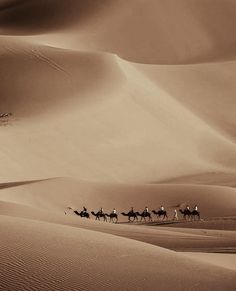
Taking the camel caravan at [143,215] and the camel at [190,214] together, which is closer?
the camel caravan at [143,215]

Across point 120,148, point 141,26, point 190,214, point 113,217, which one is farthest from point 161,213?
point 141,26

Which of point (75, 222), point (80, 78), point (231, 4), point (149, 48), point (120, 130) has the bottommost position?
point (75, 222)

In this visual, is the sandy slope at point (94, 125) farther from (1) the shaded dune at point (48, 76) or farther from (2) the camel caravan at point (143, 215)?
(2) the camel caravan at point (143, 215)

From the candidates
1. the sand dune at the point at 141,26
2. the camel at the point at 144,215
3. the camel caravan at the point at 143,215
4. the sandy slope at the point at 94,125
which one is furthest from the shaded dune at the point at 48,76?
the camel at the point at 144,215

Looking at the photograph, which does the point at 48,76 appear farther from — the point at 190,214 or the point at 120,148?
the point at 190,214

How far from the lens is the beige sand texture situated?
11.6m

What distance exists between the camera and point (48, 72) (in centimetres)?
5103

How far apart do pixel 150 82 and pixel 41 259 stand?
46.2m

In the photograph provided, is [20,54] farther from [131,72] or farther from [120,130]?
[120,130]

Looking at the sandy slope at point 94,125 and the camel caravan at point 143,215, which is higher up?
the sandy slope at point 94,125

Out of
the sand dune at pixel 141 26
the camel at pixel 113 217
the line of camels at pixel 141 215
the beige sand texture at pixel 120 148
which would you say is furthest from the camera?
the sand dune at pixel 141 26

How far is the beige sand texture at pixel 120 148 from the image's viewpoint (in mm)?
11602

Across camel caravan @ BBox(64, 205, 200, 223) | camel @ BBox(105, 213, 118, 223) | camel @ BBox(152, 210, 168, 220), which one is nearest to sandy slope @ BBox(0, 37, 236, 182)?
camel @ BBox(105, 213, 118, 223)

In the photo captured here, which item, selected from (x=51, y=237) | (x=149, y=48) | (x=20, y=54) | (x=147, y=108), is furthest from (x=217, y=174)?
(x=149, y=48)
